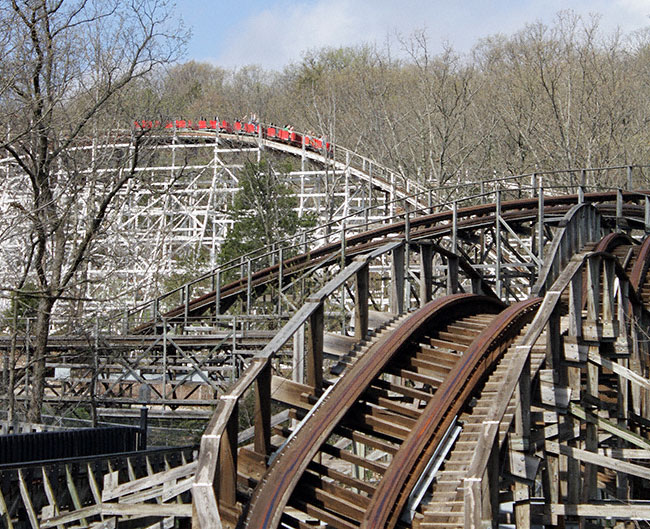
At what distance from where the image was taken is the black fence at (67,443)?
10.0 metres

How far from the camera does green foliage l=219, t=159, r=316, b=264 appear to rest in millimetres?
24156

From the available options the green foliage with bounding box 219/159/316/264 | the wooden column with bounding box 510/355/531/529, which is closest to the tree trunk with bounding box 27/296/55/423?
the wooden column with bounding box 510/355/531/529

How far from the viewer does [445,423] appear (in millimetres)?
7074

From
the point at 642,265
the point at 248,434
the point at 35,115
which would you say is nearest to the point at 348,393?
the point at 248,434

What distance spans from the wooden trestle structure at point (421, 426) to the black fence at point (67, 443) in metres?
1.03

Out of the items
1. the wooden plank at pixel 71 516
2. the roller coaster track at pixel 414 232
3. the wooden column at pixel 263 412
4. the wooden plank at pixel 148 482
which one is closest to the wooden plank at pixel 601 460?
the wooden column at pixel 263 412

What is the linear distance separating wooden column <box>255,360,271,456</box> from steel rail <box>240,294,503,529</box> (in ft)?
0.68

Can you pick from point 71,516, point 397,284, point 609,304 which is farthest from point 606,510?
point 71,516

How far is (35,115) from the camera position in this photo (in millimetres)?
13266

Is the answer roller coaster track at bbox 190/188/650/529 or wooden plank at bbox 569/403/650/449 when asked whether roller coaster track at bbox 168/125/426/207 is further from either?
wooden plank at bbox 569/403/650/449

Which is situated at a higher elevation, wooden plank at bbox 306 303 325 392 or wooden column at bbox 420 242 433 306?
wooden column at bbox 420 242 433 306

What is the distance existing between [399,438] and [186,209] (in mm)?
24173

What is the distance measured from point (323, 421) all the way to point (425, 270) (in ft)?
11.7

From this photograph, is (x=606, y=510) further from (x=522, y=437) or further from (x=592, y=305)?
(x=592, y=305)
